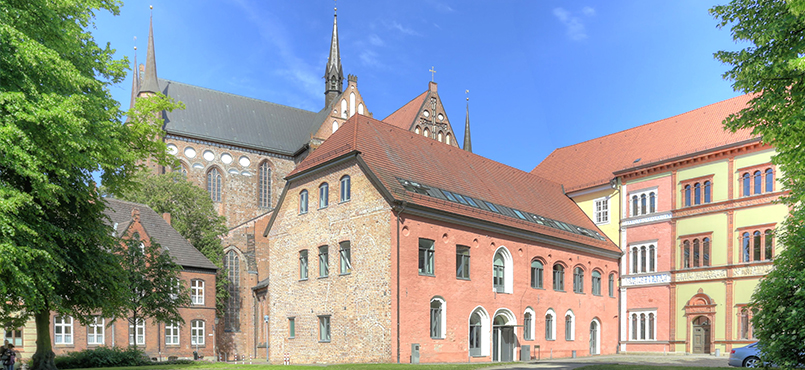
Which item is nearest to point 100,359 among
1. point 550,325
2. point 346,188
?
point 346,188

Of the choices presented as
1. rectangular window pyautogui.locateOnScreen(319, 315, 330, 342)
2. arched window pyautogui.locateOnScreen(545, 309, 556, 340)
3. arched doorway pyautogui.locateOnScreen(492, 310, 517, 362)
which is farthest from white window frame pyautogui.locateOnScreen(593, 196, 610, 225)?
rectangular window pyautogui.locateOnScreen(319, 315, 330, 342)

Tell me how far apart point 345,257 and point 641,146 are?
22.4 m

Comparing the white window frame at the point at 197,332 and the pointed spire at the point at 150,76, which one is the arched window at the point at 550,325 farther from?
the pointed spire at the point at 150,76

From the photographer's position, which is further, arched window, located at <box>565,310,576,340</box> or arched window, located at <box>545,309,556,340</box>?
arched window, located at <box>565,310,576,340</box>

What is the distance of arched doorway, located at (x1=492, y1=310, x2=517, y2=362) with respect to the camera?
28681mm

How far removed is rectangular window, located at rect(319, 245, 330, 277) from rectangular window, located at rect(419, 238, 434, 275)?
14.2ft

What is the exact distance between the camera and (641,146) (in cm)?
3978

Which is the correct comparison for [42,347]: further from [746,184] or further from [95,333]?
[746,184]

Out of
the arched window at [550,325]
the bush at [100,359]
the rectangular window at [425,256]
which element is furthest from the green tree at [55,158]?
the arched window at [550,325]

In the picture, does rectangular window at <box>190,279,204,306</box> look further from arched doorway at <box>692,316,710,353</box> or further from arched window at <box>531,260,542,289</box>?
arched doorway at <box>692,316,710,353</box>

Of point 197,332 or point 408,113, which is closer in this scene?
point 197,332

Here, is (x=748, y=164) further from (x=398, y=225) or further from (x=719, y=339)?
(x=398, y=225)

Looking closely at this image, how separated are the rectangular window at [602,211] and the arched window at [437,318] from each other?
1712 cm

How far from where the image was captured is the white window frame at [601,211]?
3916cm
